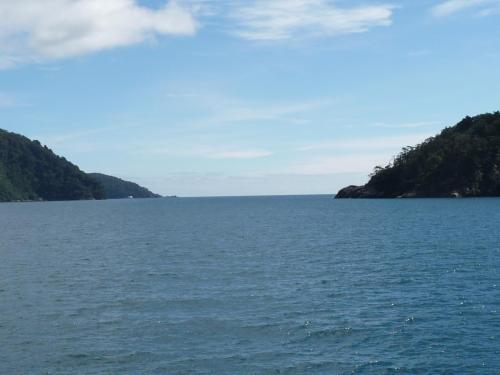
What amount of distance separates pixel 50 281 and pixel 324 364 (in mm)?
33195

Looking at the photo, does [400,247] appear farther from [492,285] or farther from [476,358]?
[476,358]

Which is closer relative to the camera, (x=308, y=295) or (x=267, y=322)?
(x=267, y=322)

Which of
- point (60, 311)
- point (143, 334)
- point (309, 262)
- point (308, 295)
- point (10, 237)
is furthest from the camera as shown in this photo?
point (10, 237)

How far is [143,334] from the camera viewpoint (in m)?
33.1

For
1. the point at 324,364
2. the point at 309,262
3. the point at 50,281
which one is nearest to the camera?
the point at 324,364

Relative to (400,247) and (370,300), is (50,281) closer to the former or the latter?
(370,300)

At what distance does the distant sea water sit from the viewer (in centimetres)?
2808

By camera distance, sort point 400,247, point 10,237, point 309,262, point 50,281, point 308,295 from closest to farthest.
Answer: point 308,295 → point 50,281 → point 309,262 → point 400,247 → point 10,237

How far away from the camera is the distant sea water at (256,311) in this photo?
28.1m

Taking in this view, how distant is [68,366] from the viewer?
27.8m

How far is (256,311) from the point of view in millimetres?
37938

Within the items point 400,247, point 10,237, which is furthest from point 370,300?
point 10,237

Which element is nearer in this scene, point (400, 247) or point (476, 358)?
point (476, 358)

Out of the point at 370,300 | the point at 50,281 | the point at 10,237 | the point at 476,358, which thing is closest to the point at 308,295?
the point at 370,300
